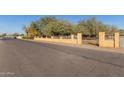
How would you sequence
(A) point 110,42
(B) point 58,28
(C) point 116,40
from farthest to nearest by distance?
(B) point 58,28
(A) point 110,42
(C) point 116,40

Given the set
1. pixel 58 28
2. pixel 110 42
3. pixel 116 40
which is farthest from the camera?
pixel 58 28

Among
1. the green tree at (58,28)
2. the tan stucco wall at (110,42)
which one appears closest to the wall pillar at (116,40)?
the tan stucco wall at (110,42)

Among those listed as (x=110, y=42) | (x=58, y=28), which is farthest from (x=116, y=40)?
(x=58, y=28)

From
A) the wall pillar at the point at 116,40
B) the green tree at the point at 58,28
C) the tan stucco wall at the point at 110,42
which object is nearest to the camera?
the wall pillar at the point at 116,40

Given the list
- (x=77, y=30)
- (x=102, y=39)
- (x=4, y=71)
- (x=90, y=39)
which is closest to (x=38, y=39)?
(x=77, y=30)

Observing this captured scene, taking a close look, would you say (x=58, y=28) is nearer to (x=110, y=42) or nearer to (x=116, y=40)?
(x=110, y=42)

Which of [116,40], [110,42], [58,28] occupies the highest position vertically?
[58,28]

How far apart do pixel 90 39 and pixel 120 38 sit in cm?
1584

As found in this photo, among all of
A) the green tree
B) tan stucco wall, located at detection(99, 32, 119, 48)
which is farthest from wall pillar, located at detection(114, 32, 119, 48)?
the green tree

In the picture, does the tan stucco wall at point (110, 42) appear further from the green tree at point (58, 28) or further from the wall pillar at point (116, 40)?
the green tree at point (58, 28)
